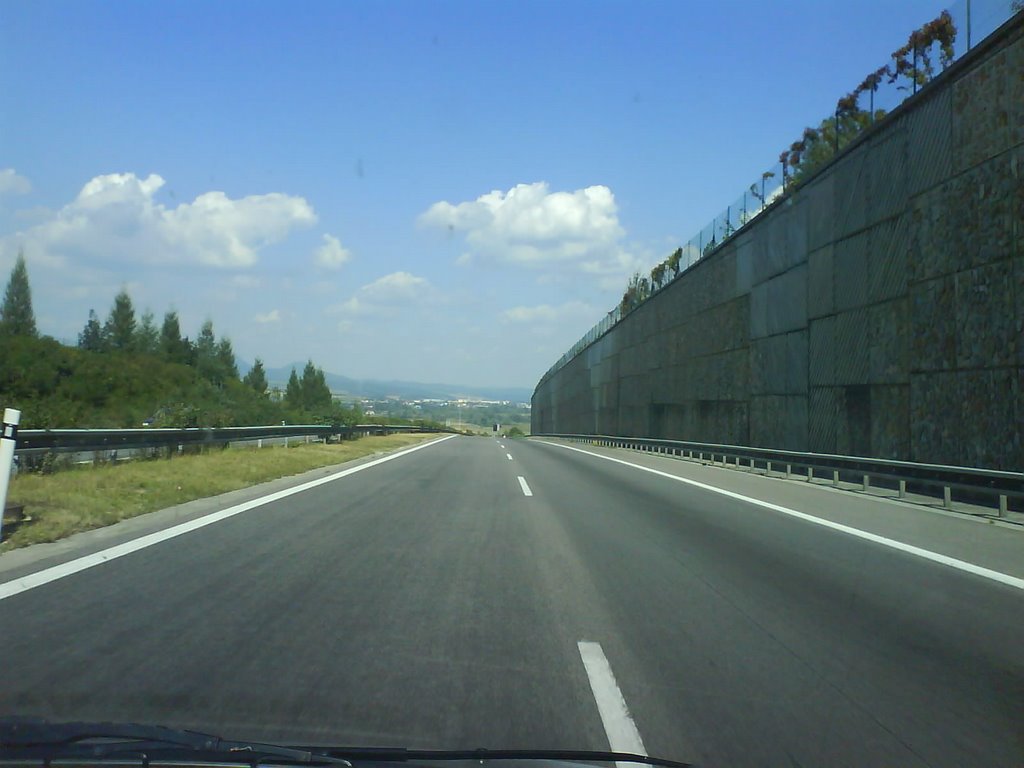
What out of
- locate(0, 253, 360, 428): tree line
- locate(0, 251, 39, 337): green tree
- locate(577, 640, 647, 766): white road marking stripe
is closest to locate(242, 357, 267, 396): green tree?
locate(0, 253, 360, 428): tree line

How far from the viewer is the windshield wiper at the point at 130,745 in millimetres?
3814

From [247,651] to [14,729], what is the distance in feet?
6.28

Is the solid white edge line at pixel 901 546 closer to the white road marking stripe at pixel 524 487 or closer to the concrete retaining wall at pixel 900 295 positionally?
the white road marking stripe at pixel 524 487

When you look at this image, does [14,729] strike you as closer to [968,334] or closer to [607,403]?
[968,334]

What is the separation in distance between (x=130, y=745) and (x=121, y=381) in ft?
199

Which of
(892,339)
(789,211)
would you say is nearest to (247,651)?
(892,339)

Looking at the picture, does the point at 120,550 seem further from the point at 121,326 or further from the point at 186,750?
the point at 121,326

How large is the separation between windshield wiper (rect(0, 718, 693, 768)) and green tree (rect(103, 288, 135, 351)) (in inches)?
4290

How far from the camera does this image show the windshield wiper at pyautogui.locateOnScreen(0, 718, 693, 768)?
3.82 metres

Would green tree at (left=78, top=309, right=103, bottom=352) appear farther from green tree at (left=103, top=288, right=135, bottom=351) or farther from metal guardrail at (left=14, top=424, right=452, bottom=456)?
metal guardrail at (left=14, top=424, right=452, bottom=456)

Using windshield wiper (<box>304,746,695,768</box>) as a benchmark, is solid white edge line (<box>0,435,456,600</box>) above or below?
above

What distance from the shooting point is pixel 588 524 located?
13.1 metres

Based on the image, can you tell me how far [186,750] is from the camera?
3.88 m

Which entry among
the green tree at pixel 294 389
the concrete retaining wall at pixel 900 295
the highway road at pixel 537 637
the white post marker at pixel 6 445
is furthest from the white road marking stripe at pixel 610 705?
the green tree at pixel 294 389
